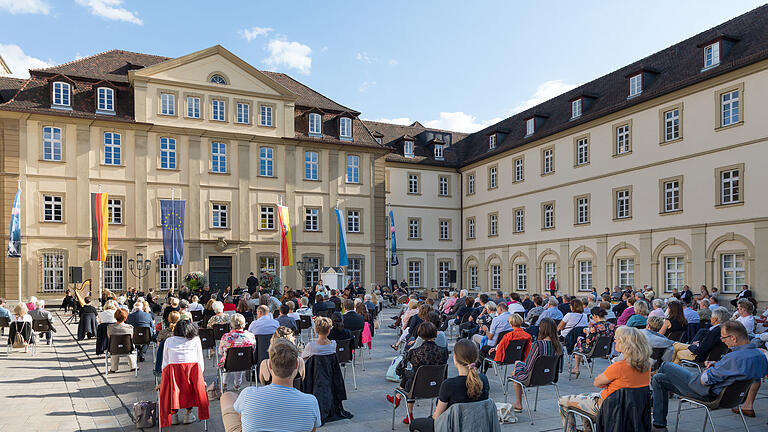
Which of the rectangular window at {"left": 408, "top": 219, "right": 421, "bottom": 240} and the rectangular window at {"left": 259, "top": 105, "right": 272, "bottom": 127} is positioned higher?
the rectangular window at {"left": 259, "top": 105, "right": 272, "bottom": 127}

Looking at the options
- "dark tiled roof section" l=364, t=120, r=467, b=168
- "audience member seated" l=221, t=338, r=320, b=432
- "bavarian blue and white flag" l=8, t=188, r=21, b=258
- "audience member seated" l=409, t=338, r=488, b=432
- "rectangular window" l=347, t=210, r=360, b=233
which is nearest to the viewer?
"audience member seated" l=221, t=338, r=320, b=432

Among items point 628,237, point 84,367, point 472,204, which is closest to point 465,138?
point 472,204

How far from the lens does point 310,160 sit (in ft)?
110

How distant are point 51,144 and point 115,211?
4264 mm

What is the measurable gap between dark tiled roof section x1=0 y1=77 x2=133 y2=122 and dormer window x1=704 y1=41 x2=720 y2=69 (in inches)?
1057

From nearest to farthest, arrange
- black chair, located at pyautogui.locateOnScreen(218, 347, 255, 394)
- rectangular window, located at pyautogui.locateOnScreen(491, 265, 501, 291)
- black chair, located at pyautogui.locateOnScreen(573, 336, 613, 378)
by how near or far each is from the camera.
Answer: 1. black chair, located at pyautogui.locateOnScreen(218, 347, 255, 394)
2. black chair, located at pyautogui.locateOnScreen(573, 336, 613, 378)
3. rectangular window, located at pyautogui.locateOnScreen(491, 265, 501, 291)

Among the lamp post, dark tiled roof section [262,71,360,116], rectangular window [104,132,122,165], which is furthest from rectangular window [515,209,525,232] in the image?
rectangular window [104,132,122,165]

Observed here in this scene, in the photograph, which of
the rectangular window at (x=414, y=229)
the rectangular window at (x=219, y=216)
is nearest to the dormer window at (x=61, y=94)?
the rectangular window at (x=219, y=216)

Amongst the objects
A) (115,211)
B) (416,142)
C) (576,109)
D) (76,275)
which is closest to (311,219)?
(115,211)

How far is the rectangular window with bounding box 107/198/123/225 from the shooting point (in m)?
28.5

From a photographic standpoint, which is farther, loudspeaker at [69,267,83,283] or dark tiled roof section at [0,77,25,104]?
dark tiled roof section at [0,77,25,104]

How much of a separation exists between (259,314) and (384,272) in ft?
84.5

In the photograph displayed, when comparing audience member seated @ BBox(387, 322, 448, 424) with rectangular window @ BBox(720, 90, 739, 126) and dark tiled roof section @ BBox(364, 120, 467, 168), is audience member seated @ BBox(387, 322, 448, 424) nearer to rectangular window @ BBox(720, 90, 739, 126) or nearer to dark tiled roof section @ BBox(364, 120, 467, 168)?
rectangular window @ BBox(720, 90, 739, 126)

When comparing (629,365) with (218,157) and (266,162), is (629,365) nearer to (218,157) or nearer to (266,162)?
(218,157)
